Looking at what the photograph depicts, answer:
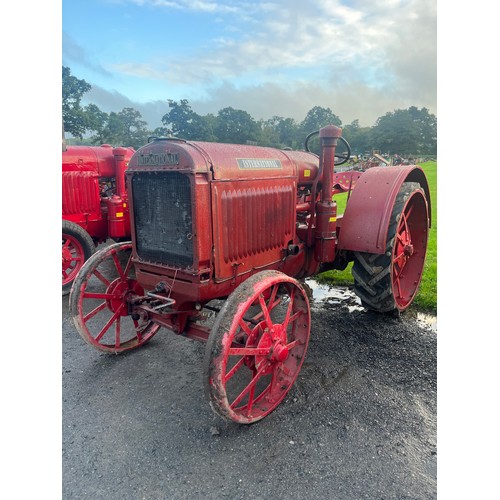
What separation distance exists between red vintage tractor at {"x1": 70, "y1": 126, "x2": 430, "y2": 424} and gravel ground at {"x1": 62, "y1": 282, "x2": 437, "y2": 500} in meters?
0.22

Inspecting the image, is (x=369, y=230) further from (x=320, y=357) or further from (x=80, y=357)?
(x=80, y=357)

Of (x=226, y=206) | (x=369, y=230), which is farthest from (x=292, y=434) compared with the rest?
(x=369, y=230)

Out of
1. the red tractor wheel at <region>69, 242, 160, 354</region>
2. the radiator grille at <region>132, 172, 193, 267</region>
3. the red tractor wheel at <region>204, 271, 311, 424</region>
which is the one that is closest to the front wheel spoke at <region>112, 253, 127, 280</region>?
the red tractor wheel at <region>69, 242, 160, 354</region>

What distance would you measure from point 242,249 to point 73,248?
11.0 feet

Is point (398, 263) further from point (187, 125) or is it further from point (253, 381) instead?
point (187, 125)

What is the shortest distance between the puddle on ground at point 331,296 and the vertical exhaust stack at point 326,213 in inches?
45.0

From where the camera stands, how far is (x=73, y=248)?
517 centimetres

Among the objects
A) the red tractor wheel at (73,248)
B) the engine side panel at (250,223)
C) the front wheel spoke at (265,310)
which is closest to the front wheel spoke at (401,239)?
the engine side panel at (250,223)

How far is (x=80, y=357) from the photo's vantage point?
11.3ft

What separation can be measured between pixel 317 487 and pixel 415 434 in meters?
0.77

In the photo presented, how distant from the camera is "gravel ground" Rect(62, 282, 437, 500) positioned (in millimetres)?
2072

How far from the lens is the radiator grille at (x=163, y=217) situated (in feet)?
8.20

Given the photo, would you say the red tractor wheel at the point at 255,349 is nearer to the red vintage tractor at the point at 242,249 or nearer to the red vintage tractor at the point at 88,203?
the red vintage tractor at the point at 242,249

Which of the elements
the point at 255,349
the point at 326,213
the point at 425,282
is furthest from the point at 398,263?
the point at 255,349
